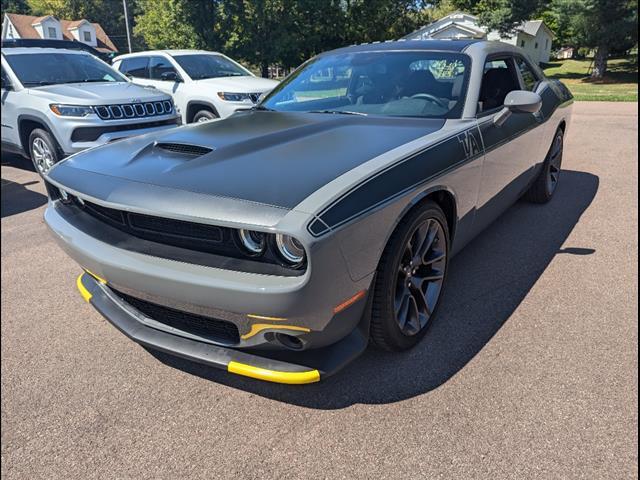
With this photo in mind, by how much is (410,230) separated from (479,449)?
3.13 feet

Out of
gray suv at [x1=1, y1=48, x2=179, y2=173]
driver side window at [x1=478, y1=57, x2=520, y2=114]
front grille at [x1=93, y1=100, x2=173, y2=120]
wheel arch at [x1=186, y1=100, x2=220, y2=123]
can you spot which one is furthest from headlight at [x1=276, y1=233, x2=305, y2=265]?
wheel arch at [x1=186, y1=100, x2=220, y2=123]

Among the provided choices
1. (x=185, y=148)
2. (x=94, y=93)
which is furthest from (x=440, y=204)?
(x=94, y=93)

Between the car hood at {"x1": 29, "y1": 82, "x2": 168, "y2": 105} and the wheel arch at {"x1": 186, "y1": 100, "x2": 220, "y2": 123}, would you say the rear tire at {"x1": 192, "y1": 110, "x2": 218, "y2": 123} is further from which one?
the car hood at {"x1": 29, "y1": 82, "x2": 168, "y2": 105}

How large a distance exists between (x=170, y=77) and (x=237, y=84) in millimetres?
1344

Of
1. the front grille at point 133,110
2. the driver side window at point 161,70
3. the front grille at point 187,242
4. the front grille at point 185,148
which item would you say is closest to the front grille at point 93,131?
the front grille at point 133,110

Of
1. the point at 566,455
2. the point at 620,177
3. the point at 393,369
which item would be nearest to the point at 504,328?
the point at 393,369

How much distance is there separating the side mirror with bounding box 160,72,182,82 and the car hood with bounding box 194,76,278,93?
0.47 m

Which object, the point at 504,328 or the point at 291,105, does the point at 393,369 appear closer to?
the point at 504,328

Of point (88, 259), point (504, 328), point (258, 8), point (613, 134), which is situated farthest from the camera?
point (258, 8)

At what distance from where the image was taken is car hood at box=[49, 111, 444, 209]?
6.66 ft

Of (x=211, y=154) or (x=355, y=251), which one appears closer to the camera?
(x=355, y=251)

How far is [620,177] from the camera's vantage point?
6.20 m

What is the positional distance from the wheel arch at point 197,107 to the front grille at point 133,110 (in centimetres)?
134

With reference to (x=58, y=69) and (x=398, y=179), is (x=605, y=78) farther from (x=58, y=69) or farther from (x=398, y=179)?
(x=398, y=179)
